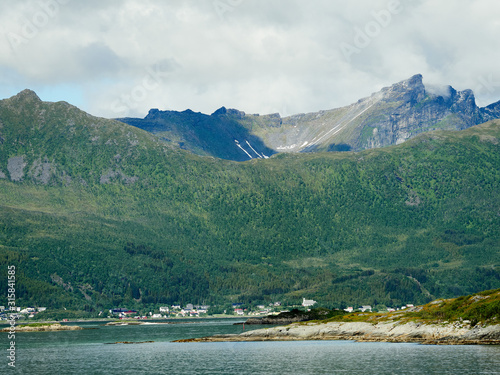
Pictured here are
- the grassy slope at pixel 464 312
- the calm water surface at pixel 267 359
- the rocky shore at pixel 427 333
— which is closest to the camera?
the calm water surface at pixel 267 359

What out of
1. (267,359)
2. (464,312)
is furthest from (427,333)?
(267,359)

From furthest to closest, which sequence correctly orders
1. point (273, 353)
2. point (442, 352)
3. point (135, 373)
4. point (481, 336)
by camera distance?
point (273, 353) < point (481, 336) < point (442, 352) < point (135, 373)

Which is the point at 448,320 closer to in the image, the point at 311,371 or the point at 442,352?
the point at 442,352

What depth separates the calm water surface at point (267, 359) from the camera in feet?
404

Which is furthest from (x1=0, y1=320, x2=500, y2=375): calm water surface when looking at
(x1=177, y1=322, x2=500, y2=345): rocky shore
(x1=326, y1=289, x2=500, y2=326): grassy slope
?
(x1=326, y1=289, x2=500, y2=326): grassy slope

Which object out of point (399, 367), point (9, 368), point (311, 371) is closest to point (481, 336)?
point (399, 367)

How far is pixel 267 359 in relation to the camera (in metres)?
149

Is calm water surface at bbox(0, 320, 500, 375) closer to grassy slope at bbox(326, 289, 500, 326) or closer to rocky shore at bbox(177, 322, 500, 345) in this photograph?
rocky shore at bbox(177, 322, 500, 345)

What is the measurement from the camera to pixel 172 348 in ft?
605

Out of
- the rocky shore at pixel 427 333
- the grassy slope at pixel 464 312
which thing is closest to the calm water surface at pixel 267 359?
the rocky shore at pixel 427 333

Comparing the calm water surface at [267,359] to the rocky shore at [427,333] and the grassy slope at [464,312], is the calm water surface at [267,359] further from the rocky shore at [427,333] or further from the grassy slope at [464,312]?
the grassy slope at [464,312]

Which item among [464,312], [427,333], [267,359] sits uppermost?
[464,312]

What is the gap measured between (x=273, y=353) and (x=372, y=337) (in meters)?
36.4

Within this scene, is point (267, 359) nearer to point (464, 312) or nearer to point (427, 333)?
point (427, 333)
